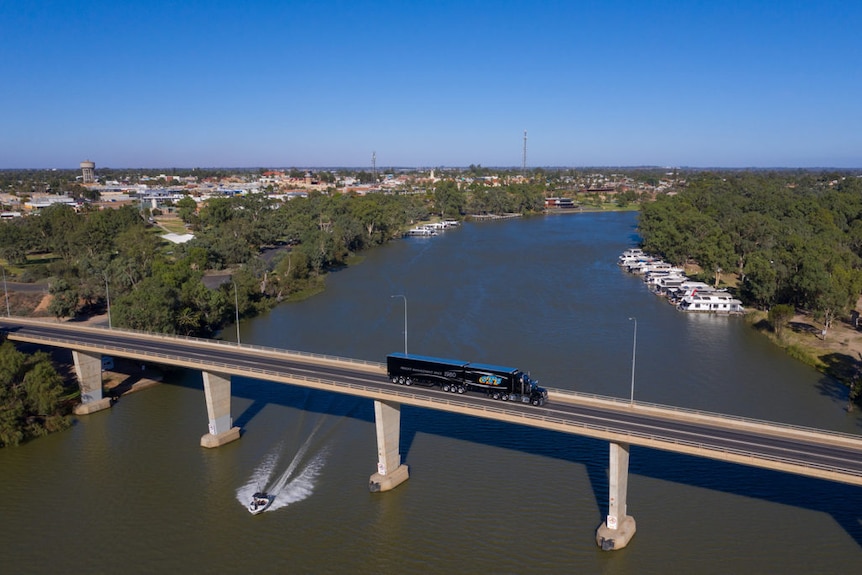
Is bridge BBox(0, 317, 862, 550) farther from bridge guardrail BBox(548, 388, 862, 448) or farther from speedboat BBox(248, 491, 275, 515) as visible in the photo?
speedboat BBox(248, 491, 275, 515)

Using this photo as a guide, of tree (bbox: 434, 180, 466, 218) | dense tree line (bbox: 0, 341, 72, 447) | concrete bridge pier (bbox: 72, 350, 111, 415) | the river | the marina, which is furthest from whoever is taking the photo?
tree (bbox: 434, 180, 466, 218)

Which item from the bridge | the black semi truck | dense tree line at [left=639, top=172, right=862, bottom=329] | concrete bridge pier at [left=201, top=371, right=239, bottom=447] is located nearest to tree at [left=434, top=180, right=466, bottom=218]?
dense tree line at [left=639, top=172, right=862, bottom=329]

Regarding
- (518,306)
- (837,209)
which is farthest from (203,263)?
(837,209)

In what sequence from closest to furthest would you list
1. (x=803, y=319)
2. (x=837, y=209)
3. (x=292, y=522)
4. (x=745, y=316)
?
(x=292, y=522) → (x=803, y=319) → (x=745, y=316) → (x=837, y=209)

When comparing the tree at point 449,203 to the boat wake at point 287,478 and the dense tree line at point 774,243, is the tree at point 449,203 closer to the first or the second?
the dense tree line at point 774,243

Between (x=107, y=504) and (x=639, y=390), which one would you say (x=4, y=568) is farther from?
(x=639, y=390)

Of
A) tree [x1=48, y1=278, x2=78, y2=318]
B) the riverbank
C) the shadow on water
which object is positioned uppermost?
tree [x1=48, y1=278, x2=78, y2=318]

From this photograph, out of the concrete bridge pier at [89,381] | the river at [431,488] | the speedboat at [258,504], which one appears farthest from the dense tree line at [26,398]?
the speedboat at [258,504]

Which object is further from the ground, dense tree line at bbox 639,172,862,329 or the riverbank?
dense tree line at bbox 639,172,862,329
